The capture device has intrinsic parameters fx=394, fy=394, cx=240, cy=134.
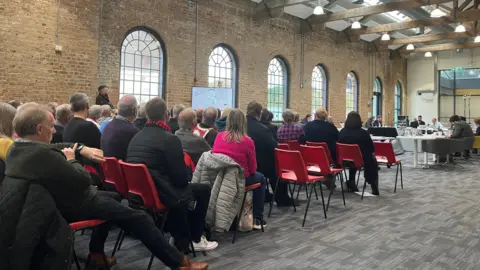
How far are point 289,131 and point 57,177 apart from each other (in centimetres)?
433

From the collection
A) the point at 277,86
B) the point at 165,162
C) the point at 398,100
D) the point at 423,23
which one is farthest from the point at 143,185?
the point at 398,100

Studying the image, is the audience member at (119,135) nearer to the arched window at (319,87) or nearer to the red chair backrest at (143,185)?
the red chair backrest at (143,185)

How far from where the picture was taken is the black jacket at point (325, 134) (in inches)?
226

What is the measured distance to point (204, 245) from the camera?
134 inches

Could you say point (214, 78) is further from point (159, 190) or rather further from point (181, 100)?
point (159, 190)

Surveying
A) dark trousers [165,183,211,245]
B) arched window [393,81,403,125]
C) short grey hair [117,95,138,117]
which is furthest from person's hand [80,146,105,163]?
arched window [393,81,403,125]

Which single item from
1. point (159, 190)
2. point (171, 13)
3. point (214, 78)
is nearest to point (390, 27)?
point (214, 78)

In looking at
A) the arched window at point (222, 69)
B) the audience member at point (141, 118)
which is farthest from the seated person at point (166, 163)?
the arched window at point (222, 69)

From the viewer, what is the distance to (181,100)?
411 inches

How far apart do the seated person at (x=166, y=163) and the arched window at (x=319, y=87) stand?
41.0 ft

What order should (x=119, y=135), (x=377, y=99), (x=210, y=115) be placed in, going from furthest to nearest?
(x=377, y=99) < (x=210, y=115) < (x=119, y=135)

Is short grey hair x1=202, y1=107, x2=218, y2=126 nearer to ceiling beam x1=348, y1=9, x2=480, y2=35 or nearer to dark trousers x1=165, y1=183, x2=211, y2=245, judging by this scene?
dark trousers x1=165, y1=183, x2=211, y2=245

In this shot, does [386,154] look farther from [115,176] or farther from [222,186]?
[115,176]

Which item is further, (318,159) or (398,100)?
(398,100)
